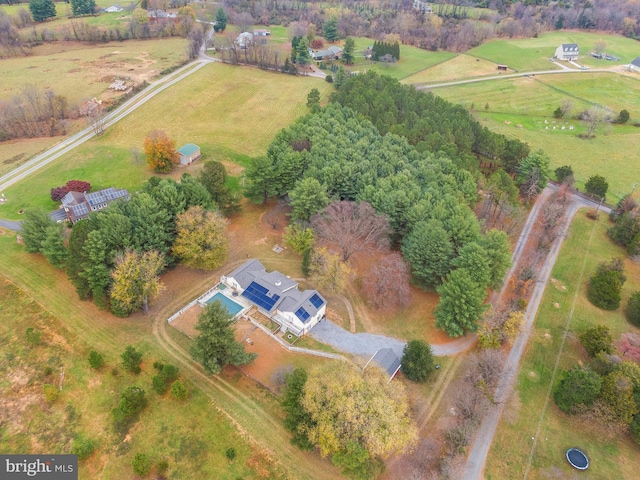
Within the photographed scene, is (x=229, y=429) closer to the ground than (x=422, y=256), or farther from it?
closer to the ground

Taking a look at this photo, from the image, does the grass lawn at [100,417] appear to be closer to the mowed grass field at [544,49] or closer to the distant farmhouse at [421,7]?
the mowed grass field at [544,49]

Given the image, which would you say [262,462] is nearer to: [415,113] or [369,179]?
[369,179]

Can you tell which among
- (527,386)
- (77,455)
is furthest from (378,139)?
(77,455)

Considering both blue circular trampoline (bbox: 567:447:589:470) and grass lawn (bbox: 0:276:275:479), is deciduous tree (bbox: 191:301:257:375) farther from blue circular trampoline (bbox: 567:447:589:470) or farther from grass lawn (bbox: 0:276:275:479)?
blue circular trampoline (bbox: 567:447:589:470)

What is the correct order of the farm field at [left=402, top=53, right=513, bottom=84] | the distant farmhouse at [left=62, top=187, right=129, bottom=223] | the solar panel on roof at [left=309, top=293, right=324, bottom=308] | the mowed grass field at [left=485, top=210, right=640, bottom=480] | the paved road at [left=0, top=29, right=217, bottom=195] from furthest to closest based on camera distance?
the farm field at [left=402, top=53, right=513, bottom=84], the paved road at [left=0, top=29, right=217, bottom=195], the distant farmhouse at [left=62, top=187, right=129, bottom=223], the solar panel on roof at [left=309, top=293, right=324, bottom=308], the mowed grass field at [left=485, top=210, right=640, bottom=480]

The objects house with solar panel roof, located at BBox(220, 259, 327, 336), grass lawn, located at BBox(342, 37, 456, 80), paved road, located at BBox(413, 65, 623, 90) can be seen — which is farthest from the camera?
grass lawn, located at BBox(342, 37, 456, 80)

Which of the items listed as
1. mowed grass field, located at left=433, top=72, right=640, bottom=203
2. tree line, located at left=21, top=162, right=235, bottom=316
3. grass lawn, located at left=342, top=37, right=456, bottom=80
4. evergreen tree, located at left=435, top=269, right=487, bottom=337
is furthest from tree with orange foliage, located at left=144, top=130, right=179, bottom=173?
mowed grass field, located at left=433, top=72, right=640, bottom=203
